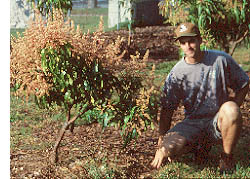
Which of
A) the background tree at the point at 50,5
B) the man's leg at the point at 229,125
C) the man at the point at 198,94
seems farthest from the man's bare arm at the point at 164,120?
the background tree at the point at 50,5

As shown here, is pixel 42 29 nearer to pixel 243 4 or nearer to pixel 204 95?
pixel 204 95

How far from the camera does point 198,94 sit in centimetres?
375

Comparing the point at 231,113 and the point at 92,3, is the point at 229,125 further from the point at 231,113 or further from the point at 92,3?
the point at 92,3

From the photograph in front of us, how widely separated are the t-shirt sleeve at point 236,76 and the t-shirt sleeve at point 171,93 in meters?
0.57

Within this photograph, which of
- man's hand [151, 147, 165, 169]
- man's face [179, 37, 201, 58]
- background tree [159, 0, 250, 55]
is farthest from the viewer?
background tree [159, 0, 250, 55]

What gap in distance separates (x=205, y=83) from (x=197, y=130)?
0.53m

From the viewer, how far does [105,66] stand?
3590 mm

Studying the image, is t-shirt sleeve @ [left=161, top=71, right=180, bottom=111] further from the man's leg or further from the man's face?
the man's leg

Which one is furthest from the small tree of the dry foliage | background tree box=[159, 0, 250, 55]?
background tree box=[159, 0, 250, 55]

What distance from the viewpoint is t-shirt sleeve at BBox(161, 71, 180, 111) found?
3.77 metres

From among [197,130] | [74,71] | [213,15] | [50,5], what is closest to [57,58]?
[74,71]

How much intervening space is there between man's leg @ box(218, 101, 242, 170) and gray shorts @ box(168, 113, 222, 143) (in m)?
0.21
